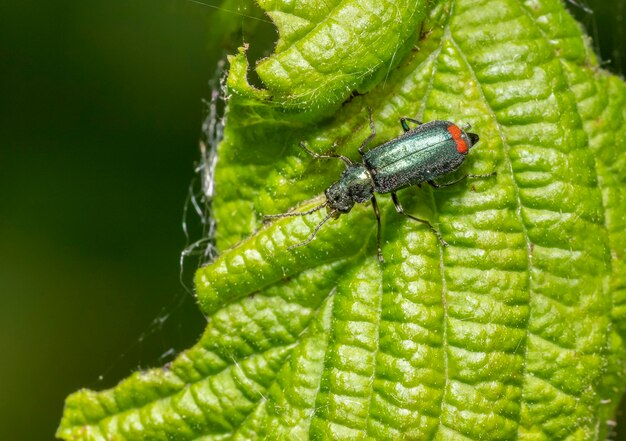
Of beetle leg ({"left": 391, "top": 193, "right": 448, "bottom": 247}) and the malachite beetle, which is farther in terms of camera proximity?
the malachite beetle

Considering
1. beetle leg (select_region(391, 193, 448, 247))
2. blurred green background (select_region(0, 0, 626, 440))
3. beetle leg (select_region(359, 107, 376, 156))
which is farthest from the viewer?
blurred green background (select_region(0, 0, 626, 440))

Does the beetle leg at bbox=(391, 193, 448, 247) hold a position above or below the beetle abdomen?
below

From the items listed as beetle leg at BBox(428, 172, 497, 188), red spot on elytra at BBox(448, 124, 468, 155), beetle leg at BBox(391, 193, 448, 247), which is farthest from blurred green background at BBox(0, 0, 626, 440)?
red spot on elytra at BBox(448, 124, 468, 155)

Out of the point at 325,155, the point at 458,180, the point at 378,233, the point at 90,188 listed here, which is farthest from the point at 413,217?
the point at 90,188

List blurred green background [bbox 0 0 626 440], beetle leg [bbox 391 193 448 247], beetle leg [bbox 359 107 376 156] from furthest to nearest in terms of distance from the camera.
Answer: blurred green background [bbox 0 0 626 440], beetle leg [bbox 359 107 376 156], beetle leg [bbox 391 193 448 247]

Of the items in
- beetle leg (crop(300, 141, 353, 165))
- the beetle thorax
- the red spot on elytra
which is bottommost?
the beetle thorax

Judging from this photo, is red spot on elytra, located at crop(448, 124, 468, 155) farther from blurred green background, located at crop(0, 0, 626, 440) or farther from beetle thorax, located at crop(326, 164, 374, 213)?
blurred green background, located at crop(0, 0, 626, 440)

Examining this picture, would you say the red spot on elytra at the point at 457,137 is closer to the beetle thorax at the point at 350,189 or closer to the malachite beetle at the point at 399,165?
the malachite beetle at the point at 399,165


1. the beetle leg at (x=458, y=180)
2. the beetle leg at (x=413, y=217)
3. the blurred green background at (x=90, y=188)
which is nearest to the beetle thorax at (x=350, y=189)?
the beetle leg at (x=413, y=217)

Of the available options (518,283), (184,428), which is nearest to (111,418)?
(184,428)
